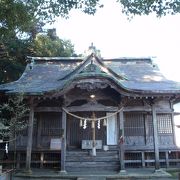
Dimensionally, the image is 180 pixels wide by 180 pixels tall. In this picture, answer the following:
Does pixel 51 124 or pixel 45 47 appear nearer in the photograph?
pixel 51 124

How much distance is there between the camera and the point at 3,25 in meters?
11.1

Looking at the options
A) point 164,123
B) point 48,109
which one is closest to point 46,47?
point 48,109

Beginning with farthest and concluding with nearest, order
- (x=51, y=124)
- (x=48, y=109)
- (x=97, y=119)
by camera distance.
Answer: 1. (x=51, y=124)
2. (x=48, y=109)
3. (x=97, y=119)

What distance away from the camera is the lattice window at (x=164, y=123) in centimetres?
1580

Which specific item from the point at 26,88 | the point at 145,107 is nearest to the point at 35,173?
the point at 26,88

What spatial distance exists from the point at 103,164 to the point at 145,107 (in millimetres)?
3579

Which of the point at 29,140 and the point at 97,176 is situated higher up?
the point at 29,140

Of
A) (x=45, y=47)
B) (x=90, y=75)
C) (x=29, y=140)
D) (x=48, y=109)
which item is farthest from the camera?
(x=45, y=47)

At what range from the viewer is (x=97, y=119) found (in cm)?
1385

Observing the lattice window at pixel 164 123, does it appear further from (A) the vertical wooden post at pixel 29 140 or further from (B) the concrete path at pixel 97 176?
(A) the vertical wooden post at pixel 29 140

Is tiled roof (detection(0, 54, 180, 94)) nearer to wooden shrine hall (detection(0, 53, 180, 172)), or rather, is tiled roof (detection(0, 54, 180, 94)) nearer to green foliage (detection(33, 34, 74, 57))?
wooden shrine hall (detection(0, 53, 180, 172))

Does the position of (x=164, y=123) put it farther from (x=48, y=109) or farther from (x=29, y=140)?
(x=29, y=140)

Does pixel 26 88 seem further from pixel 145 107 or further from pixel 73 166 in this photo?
pixel 145 107

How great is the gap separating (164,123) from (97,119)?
4452 mm
